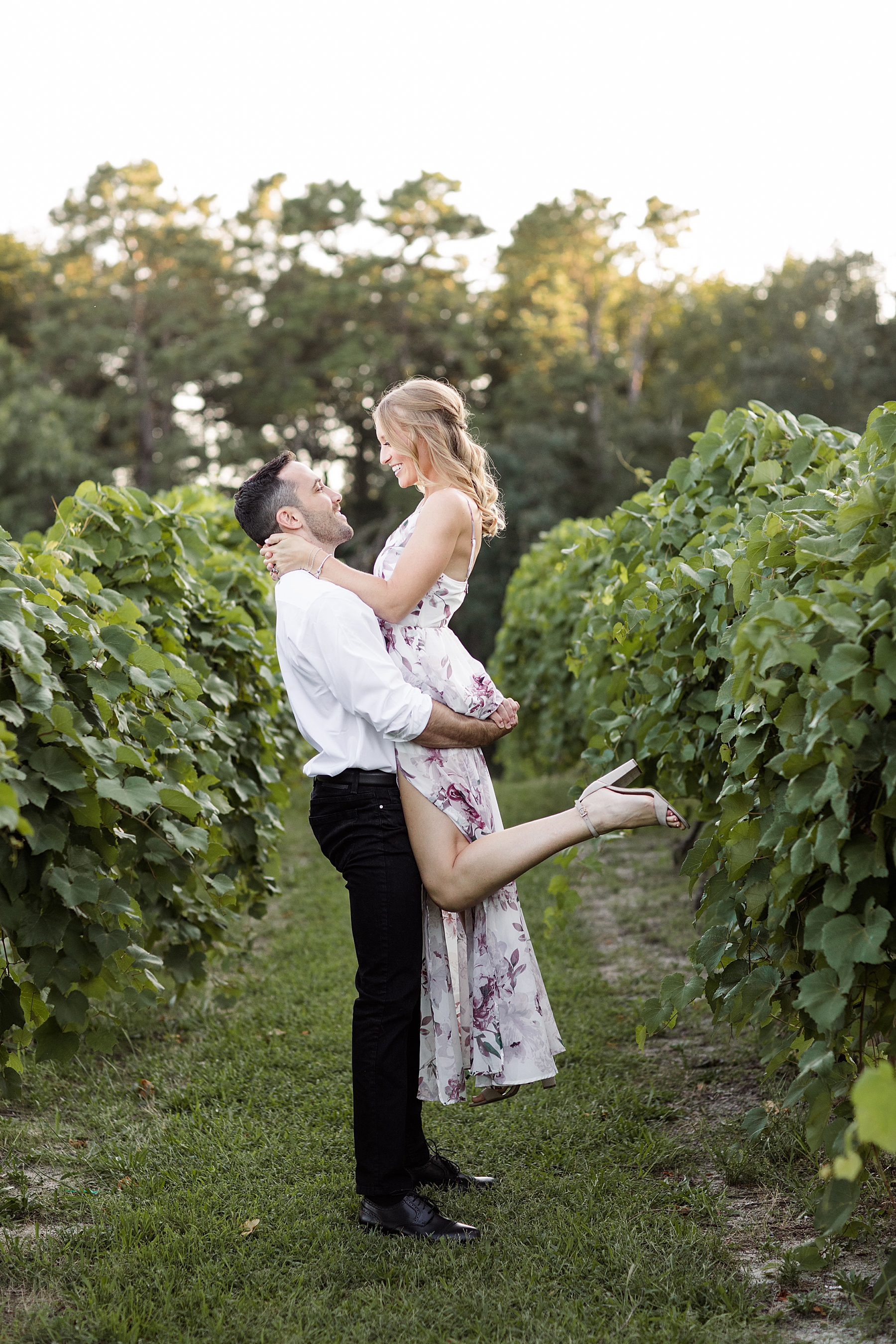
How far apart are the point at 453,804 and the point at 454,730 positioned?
191 mm

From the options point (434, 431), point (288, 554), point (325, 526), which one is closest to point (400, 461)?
point (434, 431)

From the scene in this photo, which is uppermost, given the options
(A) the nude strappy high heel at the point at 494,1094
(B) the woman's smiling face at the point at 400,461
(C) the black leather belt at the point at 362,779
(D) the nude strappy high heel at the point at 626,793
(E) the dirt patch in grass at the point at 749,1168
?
(B) the woman's smiling face at the point at 400,461

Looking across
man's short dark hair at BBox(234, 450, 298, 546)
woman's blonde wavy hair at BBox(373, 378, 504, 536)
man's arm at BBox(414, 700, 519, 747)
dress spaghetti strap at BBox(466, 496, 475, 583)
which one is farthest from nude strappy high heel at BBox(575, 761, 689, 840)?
man's short dark hair at BBox(234, 450, 298, 546)

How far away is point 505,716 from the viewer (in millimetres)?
3029

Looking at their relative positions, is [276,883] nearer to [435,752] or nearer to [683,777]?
[683,777]

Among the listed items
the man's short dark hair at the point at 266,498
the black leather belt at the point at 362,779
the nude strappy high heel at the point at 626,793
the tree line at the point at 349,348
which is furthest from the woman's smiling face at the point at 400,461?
the tree line at the point at 349,348

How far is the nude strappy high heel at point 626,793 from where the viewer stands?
2.80 meters

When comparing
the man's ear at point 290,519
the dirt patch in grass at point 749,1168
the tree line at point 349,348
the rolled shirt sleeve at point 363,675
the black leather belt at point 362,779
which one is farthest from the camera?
the tree line at point 349,348

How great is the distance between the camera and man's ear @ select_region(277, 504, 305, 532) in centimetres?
299

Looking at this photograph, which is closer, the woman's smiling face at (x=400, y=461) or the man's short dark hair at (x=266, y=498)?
the man's short dark hair at (x=266, y=498)

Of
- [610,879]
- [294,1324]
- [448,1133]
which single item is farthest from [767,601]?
[610,879]

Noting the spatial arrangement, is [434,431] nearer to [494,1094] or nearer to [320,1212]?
[494,1094]

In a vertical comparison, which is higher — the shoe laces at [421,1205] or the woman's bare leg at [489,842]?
the woman's bare leg at [489,842]

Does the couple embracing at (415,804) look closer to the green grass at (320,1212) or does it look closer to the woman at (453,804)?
the woman at (453,804)
